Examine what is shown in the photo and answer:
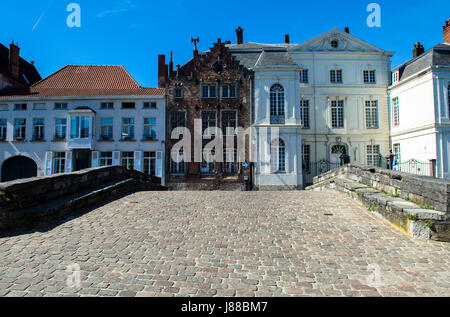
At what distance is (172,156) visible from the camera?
72.8 ft

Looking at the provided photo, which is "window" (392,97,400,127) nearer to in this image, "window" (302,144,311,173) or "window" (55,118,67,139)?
→ "window" (302,144,311,173)

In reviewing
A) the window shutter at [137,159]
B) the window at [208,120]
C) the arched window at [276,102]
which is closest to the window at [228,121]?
the window at [208,120]

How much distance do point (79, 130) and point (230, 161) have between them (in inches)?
530

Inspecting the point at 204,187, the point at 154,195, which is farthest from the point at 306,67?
the point at 154,195

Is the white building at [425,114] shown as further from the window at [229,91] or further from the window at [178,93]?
the window at [178,93]

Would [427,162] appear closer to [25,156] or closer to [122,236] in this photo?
[122,236]

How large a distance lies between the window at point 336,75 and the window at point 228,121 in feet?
31.9

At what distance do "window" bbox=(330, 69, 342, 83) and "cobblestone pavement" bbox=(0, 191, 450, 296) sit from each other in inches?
762

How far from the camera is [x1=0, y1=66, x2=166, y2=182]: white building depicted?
22.5 meters

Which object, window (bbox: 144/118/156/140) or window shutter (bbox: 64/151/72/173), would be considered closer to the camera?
window shutter (bbox: 64/151/72/173)

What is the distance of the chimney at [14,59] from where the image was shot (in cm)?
2556

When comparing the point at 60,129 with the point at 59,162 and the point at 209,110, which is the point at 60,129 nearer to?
the point at 59,162

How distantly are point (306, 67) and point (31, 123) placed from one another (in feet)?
82.9

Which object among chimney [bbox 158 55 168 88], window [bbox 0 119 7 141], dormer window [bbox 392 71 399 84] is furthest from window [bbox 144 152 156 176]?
dormer window [bbox 392 71 399 84]
